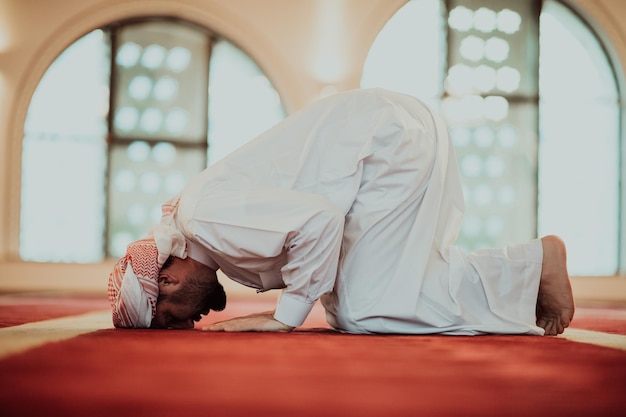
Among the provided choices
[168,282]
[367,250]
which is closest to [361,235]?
[367,250]

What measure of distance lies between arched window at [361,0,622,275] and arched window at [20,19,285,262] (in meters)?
1.62

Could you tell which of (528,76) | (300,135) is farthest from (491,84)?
(300,135)

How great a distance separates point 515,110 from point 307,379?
739cm

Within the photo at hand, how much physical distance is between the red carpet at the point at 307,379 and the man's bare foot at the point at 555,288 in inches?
16.1

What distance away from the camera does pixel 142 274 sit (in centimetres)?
233

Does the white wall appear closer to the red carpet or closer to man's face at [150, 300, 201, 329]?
man's face at [150, 300, 201, 329]

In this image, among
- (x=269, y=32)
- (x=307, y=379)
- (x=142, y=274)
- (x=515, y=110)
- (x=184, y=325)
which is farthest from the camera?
(x=515, y=110)

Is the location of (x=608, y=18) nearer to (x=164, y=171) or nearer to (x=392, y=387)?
(x=164, y=171)

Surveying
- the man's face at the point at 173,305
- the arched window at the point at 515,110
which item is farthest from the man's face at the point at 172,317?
the arched window at the point at 515,110

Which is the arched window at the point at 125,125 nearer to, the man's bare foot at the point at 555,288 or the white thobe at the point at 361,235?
the white thobe at the point at 361,235

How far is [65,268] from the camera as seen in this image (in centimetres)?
757

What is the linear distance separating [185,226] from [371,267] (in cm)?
61

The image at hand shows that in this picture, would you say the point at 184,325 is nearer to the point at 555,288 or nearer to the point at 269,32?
the point at 555,288

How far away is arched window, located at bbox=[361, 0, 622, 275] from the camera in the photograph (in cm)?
817
